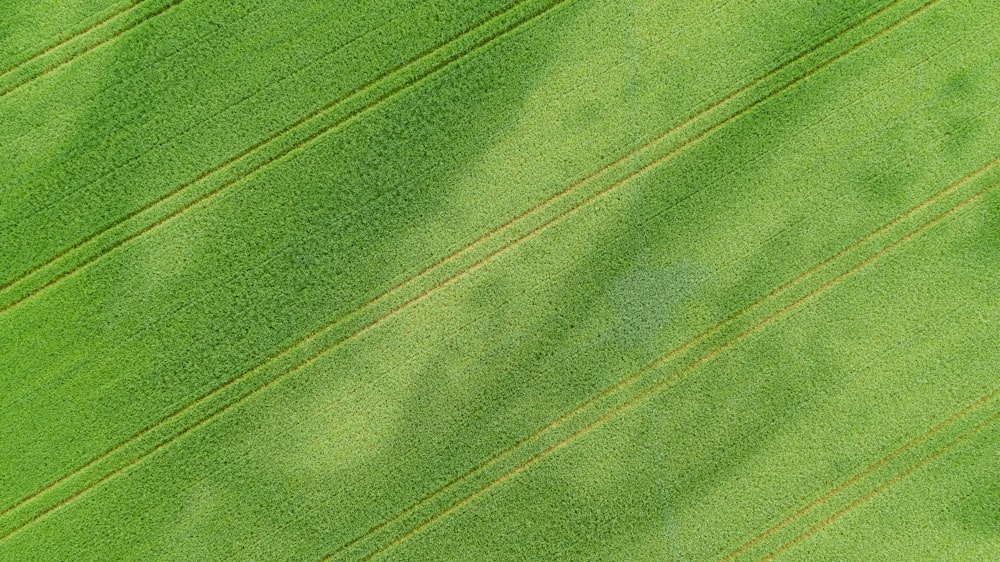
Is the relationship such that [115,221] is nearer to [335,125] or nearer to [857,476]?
[335,125]

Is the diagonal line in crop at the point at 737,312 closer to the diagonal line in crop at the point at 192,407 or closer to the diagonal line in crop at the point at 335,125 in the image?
the diagonal line in crop at the point at 335,125

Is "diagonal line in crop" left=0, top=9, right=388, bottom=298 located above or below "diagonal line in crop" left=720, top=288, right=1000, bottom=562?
above

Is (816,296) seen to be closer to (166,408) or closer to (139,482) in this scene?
(166,408)

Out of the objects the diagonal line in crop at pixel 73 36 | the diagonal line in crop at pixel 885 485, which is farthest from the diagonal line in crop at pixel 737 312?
the diagonal line in crop at pixel 73 36

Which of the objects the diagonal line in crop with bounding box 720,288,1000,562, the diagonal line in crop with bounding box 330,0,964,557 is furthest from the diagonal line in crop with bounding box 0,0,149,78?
the diagonal line in crop with bounding box 720,288,1000,562

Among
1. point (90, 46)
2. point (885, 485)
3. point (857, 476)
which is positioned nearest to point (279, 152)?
point (90, 46)

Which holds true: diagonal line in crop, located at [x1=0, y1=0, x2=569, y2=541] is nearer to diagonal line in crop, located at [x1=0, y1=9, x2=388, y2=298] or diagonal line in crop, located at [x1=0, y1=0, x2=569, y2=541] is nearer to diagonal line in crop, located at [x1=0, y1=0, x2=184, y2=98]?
diagonal line in crop, located at [x1=0, y1=9, x2=388, y2=298]
